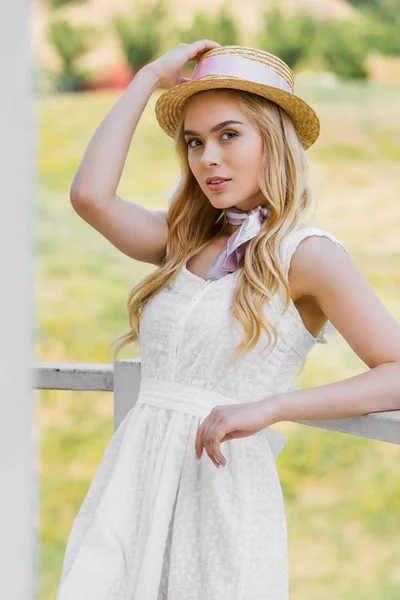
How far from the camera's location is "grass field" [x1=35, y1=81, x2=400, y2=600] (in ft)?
27.8

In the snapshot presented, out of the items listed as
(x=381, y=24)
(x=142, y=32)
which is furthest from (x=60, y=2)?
(x=381, y=24)

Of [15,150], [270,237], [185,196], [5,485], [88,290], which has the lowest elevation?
[5,485]

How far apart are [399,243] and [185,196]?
7.45 metres

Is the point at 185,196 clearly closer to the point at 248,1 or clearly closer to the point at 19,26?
the point at 19,26

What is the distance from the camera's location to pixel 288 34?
8.52 metres

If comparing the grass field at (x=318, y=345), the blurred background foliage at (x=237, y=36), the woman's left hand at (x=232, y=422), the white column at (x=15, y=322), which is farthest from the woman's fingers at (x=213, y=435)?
the blurred background foliage at (x=237, y=36)

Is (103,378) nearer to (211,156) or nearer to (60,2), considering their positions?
(211,156)

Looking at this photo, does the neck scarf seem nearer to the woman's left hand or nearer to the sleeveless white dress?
the sleeveless white dress

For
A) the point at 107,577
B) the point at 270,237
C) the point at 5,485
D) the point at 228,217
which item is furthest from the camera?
the point at 228,217

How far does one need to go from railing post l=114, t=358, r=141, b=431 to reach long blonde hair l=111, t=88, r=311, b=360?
0.16 ft

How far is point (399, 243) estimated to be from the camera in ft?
28.5

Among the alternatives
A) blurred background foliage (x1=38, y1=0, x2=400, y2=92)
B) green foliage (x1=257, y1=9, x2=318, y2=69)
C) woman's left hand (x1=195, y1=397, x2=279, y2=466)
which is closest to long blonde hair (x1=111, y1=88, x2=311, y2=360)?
woman's left hand (x1=195, y1=397, x2=279, y2=466)

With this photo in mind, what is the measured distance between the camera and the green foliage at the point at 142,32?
8508 mm

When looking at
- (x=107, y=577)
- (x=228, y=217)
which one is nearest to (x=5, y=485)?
(x=107, y=577)
